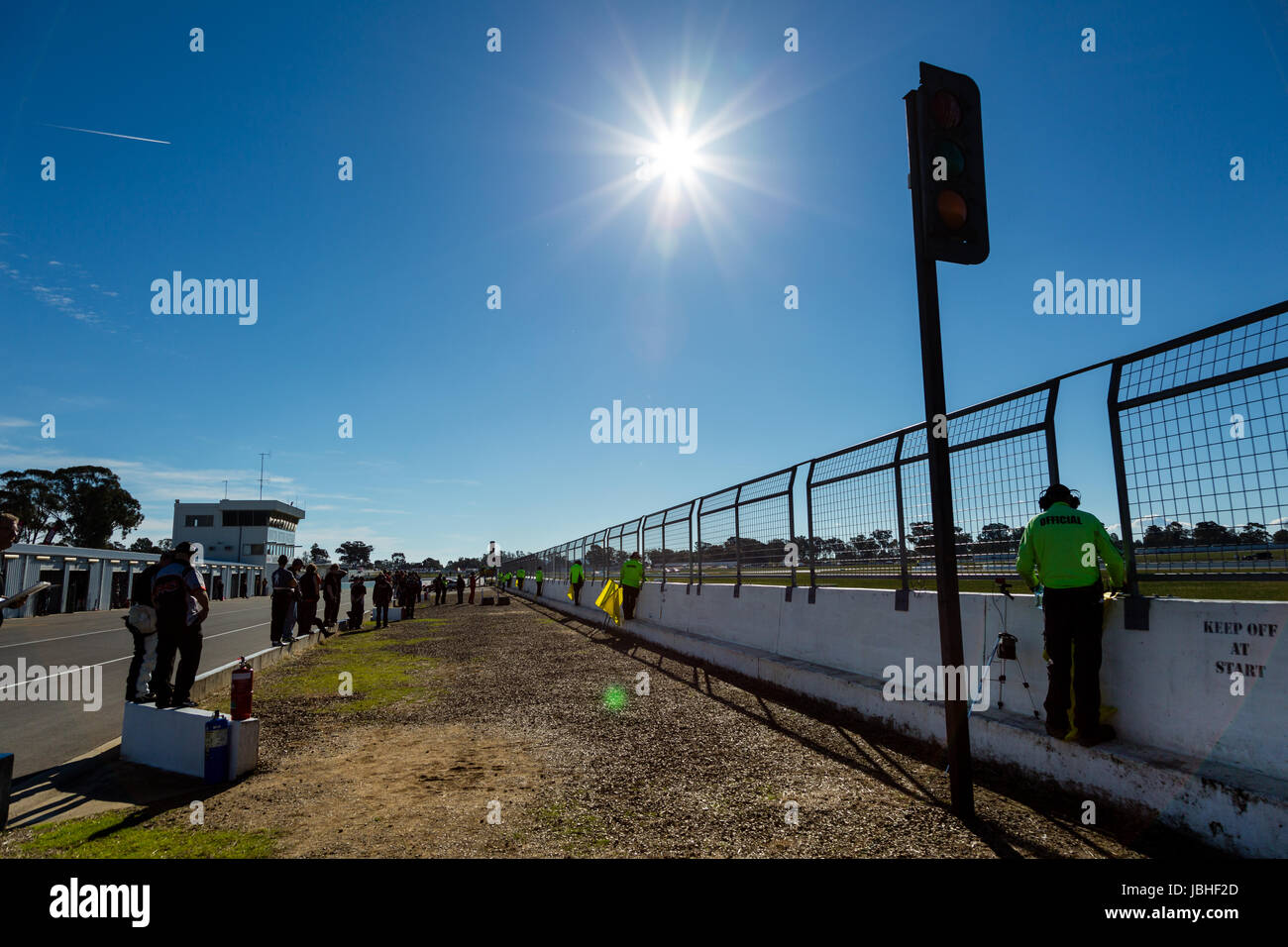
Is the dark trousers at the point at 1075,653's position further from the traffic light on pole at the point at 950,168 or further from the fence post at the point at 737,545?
the fence post at the point at 737,545

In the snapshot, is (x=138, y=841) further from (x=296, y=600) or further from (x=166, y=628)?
(x=296, y=600)

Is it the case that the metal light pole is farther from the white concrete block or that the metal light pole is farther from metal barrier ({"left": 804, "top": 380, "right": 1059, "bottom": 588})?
the white concrete block

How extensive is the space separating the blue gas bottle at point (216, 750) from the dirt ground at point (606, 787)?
197mm

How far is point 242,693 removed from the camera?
562 cm

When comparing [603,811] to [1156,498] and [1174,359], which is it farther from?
[1174,359]

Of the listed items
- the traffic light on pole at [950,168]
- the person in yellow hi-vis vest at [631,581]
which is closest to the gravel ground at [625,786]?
the traffic light on pole at [950,168]

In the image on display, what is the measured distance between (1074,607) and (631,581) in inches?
524

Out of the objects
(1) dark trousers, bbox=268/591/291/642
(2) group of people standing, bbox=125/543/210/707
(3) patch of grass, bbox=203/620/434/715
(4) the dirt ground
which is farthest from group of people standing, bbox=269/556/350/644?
(4) the dirt ground

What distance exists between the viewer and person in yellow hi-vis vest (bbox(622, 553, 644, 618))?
672 inches

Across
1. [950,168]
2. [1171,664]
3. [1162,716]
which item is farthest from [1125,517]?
[950,168]

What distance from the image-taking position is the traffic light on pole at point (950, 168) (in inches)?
162

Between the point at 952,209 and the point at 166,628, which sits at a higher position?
the point at 952,209
